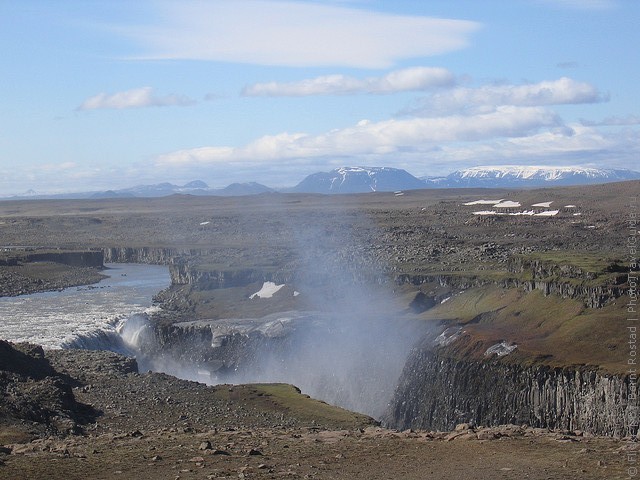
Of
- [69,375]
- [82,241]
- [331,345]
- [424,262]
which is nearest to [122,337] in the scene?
[331,345]

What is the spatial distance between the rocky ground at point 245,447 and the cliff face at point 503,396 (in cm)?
701

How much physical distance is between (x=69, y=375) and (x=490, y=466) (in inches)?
1300

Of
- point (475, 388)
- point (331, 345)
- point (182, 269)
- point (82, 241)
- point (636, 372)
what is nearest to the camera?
point (636, 372)

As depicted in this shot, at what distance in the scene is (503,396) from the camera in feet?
161

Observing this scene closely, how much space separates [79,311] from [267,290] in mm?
17895

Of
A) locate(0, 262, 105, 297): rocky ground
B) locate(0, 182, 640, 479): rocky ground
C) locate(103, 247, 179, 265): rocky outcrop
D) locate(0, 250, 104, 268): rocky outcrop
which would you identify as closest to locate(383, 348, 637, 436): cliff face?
locate(0, 182, 640, 479): rocky ground

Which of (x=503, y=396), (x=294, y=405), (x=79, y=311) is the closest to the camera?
(x=503, y=396)

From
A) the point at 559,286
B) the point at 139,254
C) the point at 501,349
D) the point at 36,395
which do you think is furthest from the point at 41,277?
the point at 501,349

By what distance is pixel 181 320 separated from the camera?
81.6 metres

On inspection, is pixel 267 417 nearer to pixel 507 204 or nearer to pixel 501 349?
pixel 501 349

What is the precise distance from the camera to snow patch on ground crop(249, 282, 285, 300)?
3543 inches

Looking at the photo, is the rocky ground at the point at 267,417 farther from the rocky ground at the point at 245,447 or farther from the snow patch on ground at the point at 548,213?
the snow patch on ground at the point at 548,213

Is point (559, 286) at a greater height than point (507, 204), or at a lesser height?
lesser

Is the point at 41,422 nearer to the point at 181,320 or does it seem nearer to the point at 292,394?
the point at 292,394
